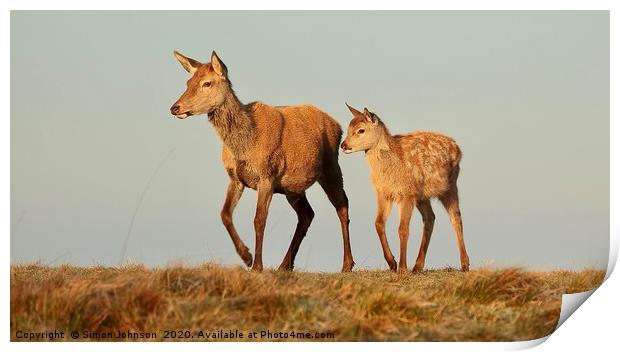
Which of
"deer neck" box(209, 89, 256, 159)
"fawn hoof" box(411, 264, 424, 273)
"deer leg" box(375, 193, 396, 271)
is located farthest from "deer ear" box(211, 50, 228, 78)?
"fawn hoof" box(411, 264, 424, 273)

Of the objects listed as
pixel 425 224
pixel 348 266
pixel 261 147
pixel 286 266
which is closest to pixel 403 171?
pixel 425 224

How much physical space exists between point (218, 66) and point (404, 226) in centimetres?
323

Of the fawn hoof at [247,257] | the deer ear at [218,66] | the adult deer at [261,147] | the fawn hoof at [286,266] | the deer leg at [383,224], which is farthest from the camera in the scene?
the fawn hoof at [286,266]

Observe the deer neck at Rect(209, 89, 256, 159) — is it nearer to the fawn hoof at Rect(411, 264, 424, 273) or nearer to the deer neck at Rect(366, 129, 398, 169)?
the deer neck at Rect(366, 129, 398, 169)

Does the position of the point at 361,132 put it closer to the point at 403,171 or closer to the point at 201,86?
the point at 403,171

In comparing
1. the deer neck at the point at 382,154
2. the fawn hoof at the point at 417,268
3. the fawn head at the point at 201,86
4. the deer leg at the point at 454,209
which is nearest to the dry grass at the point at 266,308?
the fawn hoof at the point at 417,268

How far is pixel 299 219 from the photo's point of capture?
16.4 metres

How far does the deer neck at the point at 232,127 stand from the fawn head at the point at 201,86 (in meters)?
0.16

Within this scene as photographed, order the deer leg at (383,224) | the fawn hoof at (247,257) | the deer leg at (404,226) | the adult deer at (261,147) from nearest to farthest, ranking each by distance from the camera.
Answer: the adult deer at (261,147) < the deer leg at (404,226) < the fawn hoof at (247,257) < the deer leg at (383,224)

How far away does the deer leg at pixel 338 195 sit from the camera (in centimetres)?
1645

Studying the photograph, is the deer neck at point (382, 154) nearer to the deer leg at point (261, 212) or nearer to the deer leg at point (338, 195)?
the deer leg at point (338, 195)

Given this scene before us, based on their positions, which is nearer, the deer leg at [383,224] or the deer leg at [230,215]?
the deer leg at [230,215]
